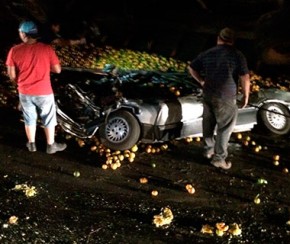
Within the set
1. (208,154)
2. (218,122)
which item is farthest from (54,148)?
(218,122)

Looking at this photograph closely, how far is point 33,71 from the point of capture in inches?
262

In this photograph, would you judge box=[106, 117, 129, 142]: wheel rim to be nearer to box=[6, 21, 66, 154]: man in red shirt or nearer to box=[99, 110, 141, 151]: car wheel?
box=[99, 110, 141, 151]: car wheel

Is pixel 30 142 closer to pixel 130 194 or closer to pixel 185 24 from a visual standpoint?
pixel 130 194

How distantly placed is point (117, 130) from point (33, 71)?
1.77 meters

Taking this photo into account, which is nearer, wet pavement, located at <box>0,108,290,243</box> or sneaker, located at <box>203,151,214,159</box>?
wet pavement, located at <box>0,108,290,243</box>

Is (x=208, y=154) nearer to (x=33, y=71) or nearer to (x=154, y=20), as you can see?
(x=33, y=71)

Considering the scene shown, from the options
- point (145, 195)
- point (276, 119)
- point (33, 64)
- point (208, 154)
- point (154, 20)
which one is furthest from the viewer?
point (154, 20)

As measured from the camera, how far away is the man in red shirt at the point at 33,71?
6.54 meters

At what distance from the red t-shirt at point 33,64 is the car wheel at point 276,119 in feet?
13.4

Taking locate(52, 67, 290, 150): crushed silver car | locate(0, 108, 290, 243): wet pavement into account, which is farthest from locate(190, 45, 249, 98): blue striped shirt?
locate(0, 108, 290, 243): wet pavement

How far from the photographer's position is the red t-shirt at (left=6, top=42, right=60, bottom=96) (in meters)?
6.55

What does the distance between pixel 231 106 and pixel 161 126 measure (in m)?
1.37

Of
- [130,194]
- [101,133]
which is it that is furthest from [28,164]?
[130,194]

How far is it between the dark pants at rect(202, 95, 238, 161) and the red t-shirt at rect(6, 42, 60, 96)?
2.58 metres
